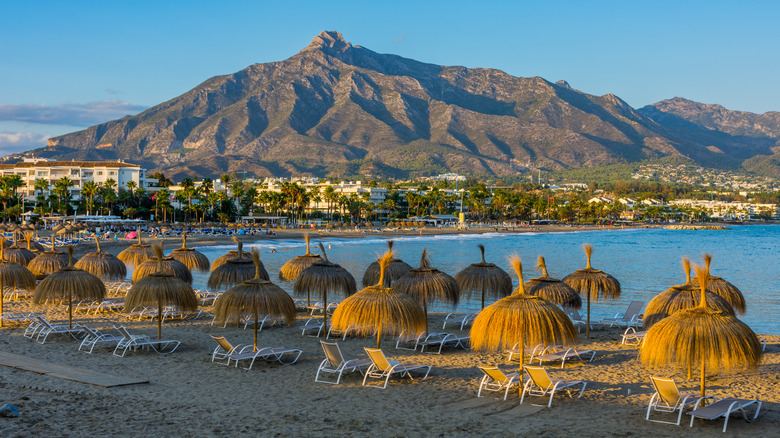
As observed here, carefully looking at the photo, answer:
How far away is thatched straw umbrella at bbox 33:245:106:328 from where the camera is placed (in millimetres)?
14875

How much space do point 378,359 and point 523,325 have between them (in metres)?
2.59

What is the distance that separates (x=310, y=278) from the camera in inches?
577

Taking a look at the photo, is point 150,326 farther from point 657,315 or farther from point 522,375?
point 657,315

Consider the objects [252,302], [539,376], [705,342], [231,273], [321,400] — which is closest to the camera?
[705,342]

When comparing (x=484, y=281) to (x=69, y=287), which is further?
(x=484, y=281)

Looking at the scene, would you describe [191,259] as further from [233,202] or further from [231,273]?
[233,202]

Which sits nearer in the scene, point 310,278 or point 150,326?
point 310,278

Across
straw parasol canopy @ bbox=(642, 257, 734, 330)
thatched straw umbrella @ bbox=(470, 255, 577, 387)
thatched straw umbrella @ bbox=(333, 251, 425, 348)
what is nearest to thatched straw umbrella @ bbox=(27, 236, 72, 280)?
thatched straw umbrella @ bbox=(333, 251, 425, 348)

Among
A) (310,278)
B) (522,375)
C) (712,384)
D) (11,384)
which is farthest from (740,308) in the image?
(11,384)

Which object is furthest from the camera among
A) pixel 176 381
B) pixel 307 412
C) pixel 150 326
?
pixel 150 326

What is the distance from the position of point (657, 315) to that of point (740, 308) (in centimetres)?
248

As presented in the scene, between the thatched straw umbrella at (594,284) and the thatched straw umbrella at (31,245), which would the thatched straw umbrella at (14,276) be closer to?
the thatched straw umbrella at (31,245)

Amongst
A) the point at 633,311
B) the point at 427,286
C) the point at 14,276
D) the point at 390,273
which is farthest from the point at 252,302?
the point at 633,311

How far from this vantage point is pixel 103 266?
20.2 metres
